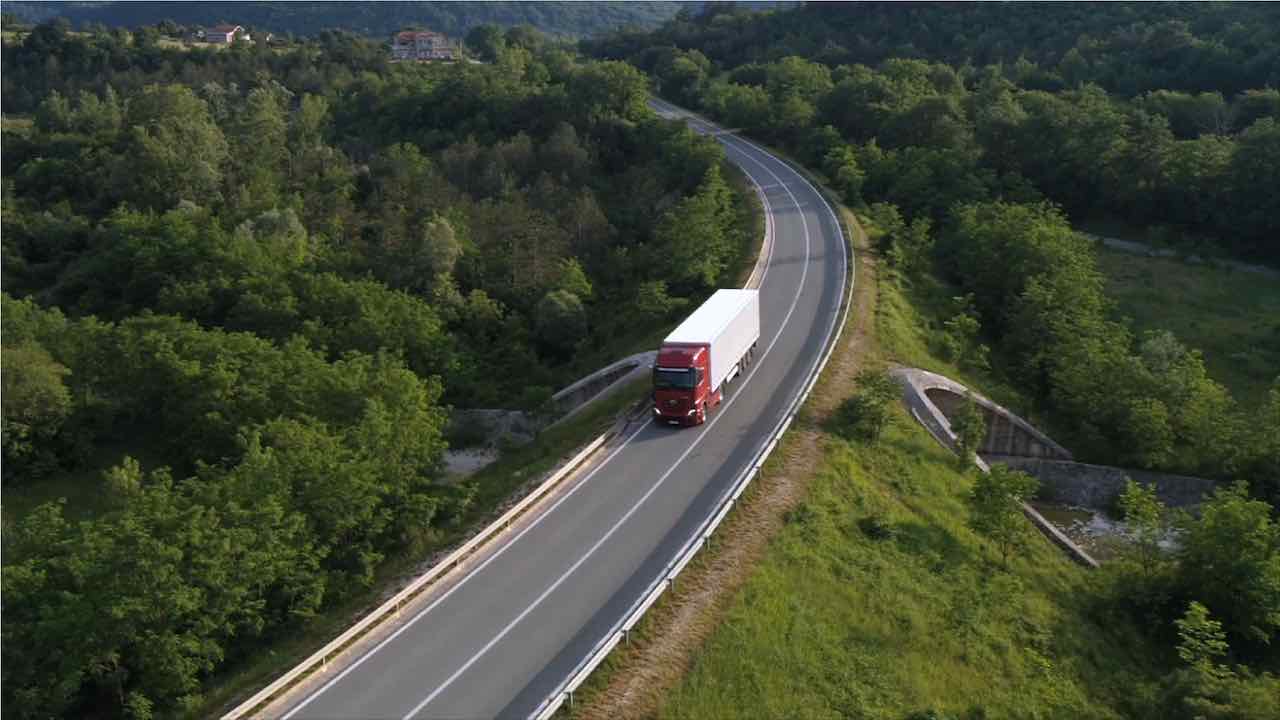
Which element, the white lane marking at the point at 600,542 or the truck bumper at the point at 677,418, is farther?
the truck bumper at the point at 677,418

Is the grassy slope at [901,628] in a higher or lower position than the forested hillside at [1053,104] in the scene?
lower

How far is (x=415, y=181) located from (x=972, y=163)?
4172 centimetres

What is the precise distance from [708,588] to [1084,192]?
60170 mm

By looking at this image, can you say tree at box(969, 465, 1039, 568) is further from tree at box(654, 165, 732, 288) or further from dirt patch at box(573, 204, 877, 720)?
tree at box(654, 165, 732, 288)

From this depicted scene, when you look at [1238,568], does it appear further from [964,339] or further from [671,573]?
[964,339]

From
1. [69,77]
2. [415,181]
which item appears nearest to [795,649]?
[415,181]

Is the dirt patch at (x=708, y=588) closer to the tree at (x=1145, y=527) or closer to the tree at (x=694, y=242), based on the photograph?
the tree at (x=1145, y=527)

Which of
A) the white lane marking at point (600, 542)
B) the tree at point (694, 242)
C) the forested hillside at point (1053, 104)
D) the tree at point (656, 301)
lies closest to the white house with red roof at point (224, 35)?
the forested hillside at point (1053, 104)

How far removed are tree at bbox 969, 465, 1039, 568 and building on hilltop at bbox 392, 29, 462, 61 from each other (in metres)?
112

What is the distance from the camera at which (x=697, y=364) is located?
101ft

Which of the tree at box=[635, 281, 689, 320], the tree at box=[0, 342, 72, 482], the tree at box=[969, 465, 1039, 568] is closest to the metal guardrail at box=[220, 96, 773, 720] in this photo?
the tree at box=[969, 465, 1039, 568]

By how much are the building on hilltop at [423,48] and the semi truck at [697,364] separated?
102349 millimetres

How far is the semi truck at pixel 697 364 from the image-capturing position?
30.9m

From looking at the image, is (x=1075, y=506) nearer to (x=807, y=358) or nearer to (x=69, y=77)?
(x=807, y=358)
